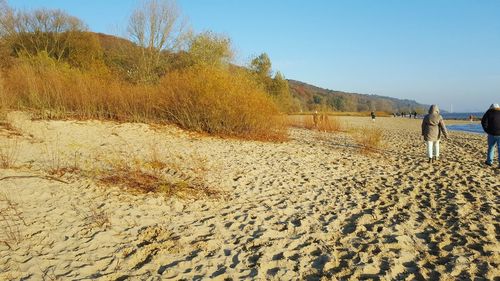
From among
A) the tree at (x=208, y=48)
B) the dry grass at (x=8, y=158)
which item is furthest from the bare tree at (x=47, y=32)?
the dry grass at (x=8, y=158)

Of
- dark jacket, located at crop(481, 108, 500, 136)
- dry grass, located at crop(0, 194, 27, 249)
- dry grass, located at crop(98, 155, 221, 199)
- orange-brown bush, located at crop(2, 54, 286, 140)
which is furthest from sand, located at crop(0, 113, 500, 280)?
orange-brown bush, located at crop(2, 54, 286, 140)

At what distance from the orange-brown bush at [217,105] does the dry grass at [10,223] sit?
9.29m

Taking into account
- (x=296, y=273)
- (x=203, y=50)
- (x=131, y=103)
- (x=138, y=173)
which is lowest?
(x=296, y=273)

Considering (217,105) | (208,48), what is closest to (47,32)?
(208,48)

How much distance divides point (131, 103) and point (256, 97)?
573 centimetres

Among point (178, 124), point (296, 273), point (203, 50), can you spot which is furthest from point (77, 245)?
point (203, 50)

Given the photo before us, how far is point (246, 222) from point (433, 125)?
803cm

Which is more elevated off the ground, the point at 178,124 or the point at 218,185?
the point at 178,124

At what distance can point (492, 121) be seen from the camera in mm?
9641

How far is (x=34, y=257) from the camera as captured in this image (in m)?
3.85

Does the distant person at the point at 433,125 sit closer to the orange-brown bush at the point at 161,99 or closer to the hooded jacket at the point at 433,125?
A: the hooded jacket at the point at 433,125

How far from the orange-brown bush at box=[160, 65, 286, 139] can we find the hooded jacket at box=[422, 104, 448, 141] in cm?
643

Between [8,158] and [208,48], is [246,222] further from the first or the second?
[208,48]

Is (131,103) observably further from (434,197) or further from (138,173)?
(434,197)
